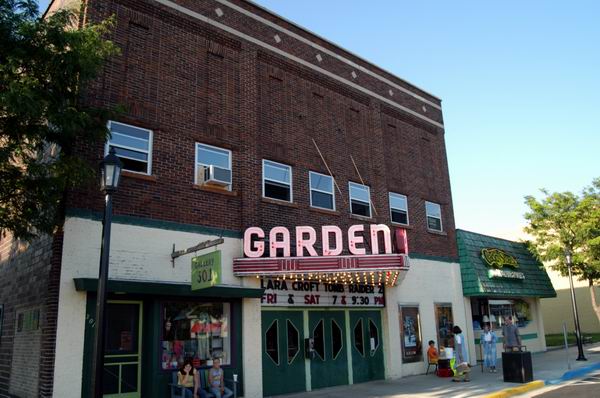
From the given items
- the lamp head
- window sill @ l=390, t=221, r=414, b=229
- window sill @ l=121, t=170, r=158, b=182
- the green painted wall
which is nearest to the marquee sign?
the green painted wall

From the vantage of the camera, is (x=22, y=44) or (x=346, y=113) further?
(x=346, y=113)

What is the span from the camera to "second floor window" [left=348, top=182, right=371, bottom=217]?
18.6 m

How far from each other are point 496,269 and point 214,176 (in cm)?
1436

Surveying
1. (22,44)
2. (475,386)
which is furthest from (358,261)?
(22,44)

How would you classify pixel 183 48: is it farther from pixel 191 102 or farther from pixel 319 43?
pixel 319 43

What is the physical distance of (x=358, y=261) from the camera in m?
14.4

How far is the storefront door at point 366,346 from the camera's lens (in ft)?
56.2

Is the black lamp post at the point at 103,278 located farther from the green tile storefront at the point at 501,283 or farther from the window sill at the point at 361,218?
the green tile storefront at the point at 501,283

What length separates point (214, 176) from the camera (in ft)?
45.9

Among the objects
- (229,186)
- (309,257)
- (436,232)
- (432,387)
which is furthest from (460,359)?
(229,186)

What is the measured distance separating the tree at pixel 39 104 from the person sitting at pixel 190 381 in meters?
4.29

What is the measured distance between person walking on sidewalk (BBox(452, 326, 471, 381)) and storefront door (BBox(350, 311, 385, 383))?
2493 mm

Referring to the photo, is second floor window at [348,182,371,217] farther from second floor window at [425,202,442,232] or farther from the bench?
the bench

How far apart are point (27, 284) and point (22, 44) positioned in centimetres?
602
